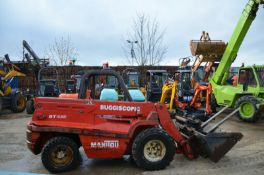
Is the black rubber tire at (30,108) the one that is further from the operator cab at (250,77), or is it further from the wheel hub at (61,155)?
the wheel hub at (61,155)

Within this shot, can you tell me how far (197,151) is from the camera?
7008mm

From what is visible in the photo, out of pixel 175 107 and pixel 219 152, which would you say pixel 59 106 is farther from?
pixel 175 107

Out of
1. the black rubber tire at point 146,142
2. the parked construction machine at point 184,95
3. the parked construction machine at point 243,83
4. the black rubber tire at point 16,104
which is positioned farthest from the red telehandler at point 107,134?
the black rubber tire at point 16,104

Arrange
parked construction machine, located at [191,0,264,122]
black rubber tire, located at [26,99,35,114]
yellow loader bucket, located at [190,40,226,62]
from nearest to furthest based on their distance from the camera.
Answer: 1. parked construction machine, located at [191,0,264,122]
2. black rubber tire, located at [26,99,35,114]
3. yellow loader bucket, located at [190,40,226,62]

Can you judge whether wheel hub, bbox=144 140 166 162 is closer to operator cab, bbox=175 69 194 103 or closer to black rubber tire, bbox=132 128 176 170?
black rubber tire, bbox=132 128 176 170

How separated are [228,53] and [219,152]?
8768 mm

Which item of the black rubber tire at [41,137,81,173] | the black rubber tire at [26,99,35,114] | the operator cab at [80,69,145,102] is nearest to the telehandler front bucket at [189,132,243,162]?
the operator cab at [80,69,145,102]

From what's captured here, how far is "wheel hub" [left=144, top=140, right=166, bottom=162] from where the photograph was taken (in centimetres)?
643

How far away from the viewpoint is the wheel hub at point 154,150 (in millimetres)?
6430

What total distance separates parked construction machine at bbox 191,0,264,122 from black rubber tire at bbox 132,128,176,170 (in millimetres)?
5915

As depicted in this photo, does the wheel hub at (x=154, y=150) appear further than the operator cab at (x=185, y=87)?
No

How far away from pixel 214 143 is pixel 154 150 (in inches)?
47.0

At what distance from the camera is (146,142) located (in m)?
6.36

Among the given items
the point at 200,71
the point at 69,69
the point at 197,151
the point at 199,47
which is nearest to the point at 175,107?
the point at 199,47
